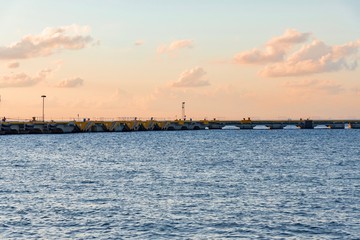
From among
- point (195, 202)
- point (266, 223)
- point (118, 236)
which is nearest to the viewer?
point (118, 236)

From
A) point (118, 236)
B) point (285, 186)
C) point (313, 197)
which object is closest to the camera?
point (118, 236)

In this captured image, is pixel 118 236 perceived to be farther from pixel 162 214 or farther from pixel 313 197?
pixel 313 197

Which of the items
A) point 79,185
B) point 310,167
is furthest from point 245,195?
point 310,167

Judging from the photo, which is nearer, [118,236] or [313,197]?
[118,236]

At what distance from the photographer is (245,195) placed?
2112 inches

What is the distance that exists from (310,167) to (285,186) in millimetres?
24725

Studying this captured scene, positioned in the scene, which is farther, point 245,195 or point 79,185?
point 79,185

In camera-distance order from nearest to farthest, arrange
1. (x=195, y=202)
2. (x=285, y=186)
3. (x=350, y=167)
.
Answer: (x=195, y=202), (x=285, y=186), (x=350, y=167)

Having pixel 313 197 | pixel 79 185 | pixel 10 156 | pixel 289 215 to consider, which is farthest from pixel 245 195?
pixel 10 156

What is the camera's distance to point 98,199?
169ft

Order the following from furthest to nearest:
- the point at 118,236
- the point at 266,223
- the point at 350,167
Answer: the point at 350,167
the point at 266,223
the point at 118,236

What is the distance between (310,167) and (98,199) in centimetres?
4044

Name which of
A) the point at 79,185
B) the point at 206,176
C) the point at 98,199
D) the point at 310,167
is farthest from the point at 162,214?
the point at 310,167

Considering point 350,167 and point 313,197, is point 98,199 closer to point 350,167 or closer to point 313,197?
point 313,197
